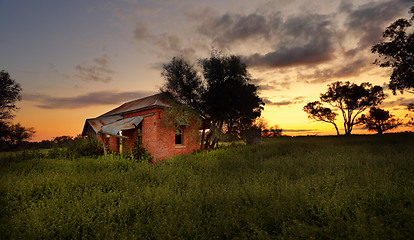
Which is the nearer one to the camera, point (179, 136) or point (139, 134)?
point (139, 134)

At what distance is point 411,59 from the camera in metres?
17.3

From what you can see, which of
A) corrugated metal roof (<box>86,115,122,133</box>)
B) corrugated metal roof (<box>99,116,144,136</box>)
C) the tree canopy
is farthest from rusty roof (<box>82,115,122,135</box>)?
the tree canopy

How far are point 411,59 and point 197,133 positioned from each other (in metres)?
18.2

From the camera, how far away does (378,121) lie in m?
38.8

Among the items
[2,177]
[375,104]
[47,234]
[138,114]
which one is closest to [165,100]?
[138,114]

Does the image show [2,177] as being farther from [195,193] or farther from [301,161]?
[301,161]

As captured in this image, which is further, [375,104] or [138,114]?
[375,104]

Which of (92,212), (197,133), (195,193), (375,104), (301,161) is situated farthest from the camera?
(375,104)

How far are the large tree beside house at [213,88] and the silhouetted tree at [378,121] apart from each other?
30.8m

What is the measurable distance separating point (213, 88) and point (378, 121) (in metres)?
36.4

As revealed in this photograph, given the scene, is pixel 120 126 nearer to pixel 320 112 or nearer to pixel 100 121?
pixel 100 121

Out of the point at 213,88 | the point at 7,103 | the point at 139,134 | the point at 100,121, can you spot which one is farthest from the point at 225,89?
the point at 7,103

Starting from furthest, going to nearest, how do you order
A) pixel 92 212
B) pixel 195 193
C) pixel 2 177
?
pixel 2 177, pixel 195 193, pixel 92 212

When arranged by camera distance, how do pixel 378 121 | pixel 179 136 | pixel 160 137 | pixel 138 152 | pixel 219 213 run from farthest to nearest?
pixel 378 121, pixel 179 136, pixel 160 137, pixel 138 152, pixel 219 213
